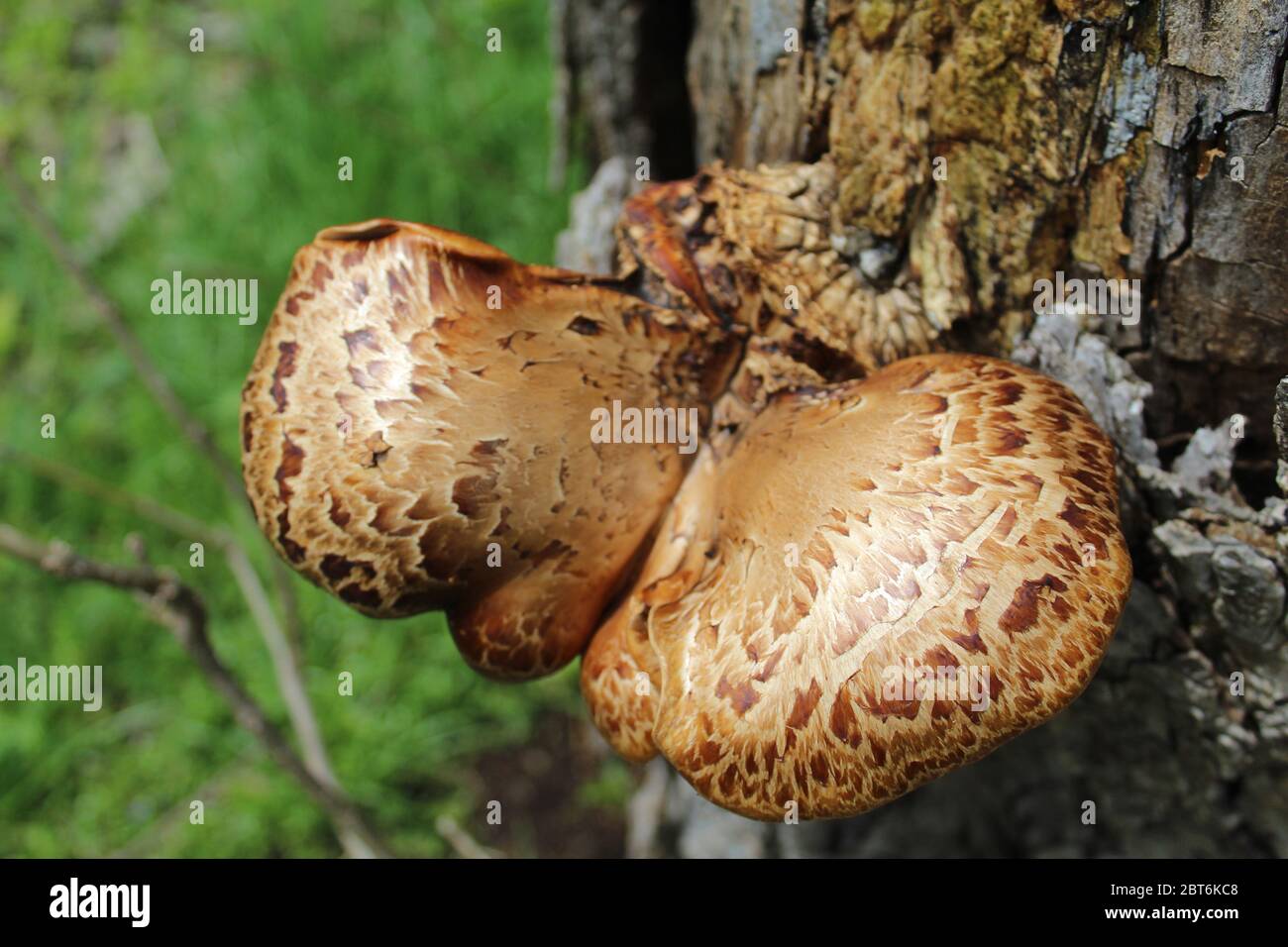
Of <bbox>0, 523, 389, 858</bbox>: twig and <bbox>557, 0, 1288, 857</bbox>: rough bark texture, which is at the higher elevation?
<bbox>557, 0, 1288, 857</bbox>: rough bark texture

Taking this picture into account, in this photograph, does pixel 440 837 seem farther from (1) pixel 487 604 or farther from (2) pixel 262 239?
(2) pixel 262 239

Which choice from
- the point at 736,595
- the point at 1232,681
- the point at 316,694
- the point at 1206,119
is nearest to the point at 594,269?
the point at 736,595

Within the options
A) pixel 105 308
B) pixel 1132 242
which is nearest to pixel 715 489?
pixel 1132 242

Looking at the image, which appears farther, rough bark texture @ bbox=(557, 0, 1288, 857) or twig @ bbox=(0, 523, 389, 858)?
twig @ bbox=(0, 523, 389, 858)

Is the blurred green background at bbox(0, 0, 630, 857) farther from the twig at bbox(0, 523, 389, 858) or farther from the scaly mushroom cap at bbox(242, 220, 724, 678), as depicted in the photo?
the scaly mushroom cap at bbox(242, 220, 724, 678)

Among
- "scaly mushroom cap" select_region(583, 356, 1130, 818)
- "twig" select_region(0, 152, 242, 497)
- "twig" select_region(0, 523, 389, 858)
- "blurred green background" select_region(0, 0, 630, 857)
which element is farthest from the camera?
"blurred green background" select_region(0, 0, 630, 857)

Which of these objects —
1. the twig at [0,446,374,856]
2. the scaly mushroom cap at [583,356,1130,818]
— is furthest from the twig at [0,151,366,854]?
the scaly mushroom cap at [583,356,1130,818]

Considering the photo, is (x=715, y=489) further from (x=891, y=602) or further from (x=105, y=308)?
(x=105, y=308)

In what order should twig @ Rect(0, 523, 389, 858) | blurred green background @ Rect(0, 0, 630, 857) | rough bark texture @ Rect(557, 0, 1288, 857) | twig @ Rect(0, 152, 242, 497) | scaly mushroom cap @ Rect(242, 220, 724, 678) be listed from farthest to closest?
blurred green background @ Rect(0, 0, 630, 857) < twig @ Rect(0, 152, 242, 497) < twig @ Rect(0, 523, 389, 858) < scaly mushroom cap @ Rect(242, 220, 724, 678) < rough bark texture @ Rect(557, 0, 1288, 857)
